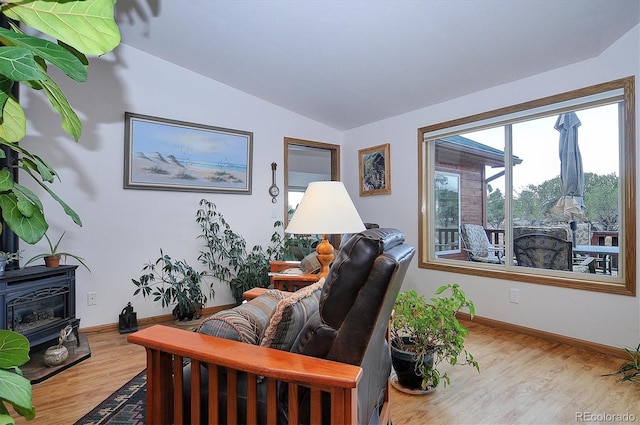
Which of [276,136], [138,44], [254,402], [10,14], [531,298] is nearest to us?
[10,14]

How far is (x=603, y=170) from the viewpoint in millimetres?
2613

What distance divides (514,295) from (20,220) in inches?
134

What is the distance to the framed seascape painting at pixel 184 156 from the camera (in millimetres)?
3238

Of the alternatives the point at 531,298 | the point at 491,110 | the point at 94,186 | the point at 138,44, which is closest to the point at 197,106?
the point at 138,44

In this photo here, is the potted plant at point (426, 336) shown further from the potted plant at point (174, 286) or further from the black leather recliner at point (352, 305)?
the potted plant at point (174, 286)

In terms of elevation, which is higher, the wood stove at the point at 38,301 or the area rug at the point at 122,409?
the wood stove at the point at 38,301

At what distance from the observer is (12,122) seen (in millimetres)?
508

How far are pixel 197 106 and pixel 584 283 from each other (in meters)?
3.94

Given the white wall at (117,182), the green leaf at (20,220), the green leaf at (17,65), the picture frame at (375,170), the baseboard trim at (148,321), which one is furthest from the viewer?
the picture frame at (375,170)

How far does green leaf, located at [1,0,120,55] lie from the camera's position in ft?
1.33

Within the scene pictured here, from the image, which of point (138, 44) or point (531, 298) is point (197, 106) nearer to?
point (138, 44)

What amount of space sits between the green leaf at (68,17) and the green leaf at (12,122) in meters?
0.15
